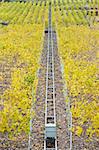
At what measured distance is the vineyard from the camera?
12.4 meters

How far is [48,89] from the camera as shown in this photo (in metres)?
17.2

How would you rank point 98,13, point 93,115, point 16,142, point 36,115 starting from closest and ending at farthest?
point 16,142 < point 93,115 < point 36,115 < point 98,13

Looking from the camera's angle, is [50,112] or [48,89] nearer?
[50,112]

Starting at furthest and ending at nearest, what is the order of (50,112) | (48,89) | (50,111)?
(48,89) < (50,111) < (50,112)

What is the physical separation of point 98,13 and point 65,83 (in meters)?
29.6

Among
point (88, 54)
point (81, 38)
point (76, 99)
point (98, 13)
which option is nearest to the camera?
point (76, 99)

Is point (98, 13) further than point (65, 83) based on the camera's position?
Yes

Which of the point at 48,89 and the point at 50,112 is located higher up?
the point at 48,89

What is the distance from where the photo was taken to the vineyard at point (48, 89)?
12.4m

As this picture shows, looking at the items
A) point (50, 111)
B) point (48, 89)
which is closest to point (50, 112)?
point (50, 111)

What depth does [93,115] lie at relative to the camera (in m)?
13.0

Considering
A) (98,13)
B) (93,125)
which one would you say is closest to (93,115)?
(93,125)

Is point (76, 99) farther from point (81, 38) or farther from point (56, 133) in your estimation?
point (81, 38)

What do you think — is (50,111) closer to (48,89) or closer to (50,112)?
(50,112)
